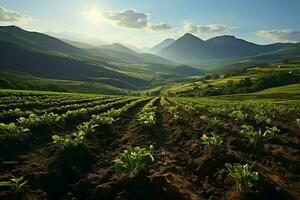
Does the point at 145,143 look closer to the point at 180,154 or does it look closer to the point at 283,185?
the point at 180,154

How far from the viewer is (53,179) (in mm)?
11219

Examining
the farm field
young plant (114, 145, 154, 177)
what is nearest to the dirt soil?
the farm field

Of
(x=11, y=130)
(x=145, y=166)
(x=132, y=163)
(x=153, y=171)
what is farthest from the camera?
(x=11, y=130)

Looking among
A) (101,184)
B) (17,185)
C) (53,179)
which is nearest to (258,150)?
(101,184)

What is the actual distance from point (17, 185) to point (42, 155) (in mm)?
5347

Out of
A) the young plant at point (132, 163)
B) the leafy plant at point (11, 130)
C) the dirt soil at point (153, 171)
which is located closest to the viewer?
the dirt soil at point (153, 171)

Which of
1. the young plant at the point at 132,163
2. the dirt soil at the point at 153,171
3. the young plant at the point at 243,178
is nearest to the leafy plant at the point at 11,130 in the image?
the dirt soil at the point at 153,171

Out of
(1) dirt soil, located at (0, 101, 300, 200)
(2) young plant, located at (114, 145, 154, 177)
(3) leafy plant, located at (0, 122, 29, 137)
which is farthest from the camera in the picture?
(3) leafy plant, located at (0, 122, 29, 137)

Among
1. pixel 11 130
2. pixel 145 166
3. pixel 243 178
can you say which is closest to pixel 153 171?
pixel 145 166

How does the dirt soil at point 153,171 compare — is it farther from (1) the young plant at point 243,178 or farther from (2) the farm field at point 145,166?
(1) the young plant at point 243,178

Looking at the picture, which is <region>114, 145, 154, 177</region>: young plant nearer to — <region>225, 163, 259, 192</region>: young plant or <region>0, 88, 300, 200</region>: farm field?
<region>0, 88, 300, 200</region>: farm field

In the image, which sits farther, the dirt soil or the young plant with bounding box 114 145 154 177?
the young plant with bounding box 114 145 154 177

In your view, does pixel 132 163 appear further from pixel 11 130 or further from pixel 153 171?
pixel 11 130

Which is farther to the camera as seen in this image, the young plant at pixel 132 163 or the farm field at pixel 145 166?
the young plant at pixel 132 163
